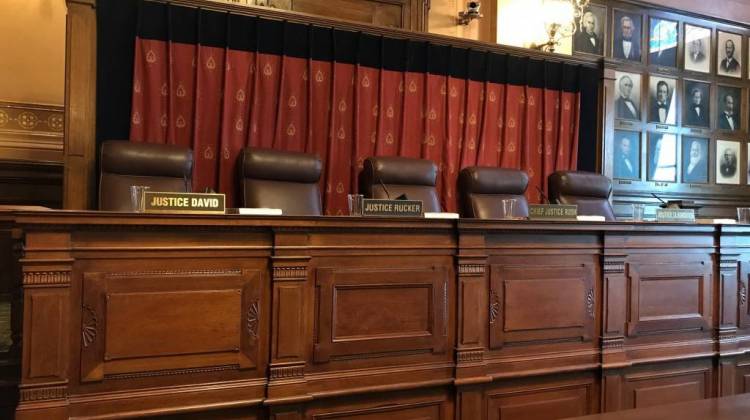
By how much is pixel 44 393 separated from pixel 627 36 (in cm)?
552

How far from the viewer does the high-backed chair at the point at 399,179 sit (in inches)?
125

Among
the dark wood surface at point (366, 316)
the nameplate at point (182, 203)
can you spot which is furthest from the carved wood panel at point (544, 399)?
the nameplate at point (182, 203)

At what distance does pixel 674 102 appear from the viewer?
18.2 feet

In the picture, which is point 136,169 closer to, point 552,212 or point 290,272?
point 290,272

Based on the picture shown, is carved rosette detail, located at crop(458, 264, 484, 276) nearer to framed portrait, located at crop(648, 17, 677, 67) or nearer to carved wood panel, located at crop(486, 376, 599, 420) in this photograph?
carved wood panel, located at crop(486, 376, 599, 420)

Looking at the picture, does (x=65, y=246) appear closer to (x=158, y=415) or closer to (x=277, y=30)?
(x=158, y=415)

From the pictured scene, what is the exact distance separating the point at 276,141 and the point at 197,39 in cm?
72

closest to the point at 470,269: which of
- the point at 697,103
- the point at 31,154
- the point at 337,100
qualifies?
the point at 337,100

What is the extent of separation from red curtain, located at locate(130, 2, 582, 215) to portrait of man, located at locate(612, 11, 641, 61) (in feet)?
4.65

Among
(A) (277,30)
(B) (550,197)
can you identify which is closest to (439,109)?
(B) (550,197)

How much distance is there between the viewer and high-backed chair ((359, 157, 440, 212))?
3.16 m

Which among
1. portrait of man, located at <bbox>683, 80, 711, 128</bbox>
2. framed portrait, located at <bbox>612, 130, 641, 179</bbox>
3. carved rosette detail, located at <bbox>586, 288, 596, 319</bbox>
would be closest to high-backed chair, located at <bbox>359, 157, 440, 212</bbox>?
carved rosette detail, located at <bbox>586, 288, 596, 319</bbox>

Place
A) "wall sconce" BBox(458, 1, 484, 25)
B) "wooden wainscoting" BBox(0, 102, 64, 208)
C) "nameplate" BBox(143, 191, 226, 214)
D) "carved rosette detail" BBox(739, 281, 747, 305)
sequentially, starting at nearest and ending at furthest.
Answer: "nameplate" BBox(143, 191, 226, 214) → "carved rosette detail" BBox(739, 281, 747, 305) → "wooden wainscoting" BBox(0, 102, 64, 208) → "wall sconce" BBox(458, 1, 484, 25)

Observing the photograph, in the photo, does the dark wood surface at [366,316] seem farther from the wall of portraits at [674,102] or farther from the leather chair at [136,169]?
the wall of portraits at [674,102]
